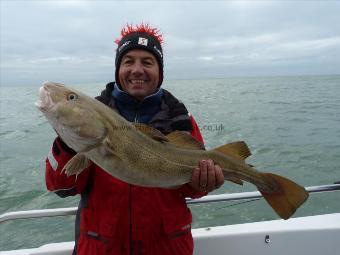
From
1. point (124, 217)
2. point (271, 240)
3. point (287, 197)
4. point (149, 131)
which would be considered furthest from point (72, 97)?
point (271, 240)

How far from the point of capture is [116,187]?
2.96 m

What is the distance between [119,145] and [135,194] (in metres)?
0.60

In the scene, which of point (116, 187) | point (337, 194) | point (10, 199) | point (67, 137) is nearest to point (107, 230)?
point (116, 187)

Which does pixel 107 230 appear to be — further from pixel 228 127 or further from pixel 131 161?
pixel 228 127

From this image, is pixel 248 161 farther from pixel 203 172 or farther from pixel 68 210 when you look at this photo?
pixel 203 172

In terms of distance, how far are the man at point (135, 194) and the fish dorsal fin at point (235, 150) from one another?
0.22 meters

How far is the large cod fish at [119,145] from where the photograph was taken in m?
2.41

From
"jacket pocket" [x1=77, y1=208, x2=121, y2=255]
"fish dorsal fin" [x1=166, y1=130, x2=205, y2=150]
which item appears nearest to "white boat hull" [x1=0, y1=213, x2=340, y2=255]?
"jacket pocket" [x1=77, y1=208, x2=121, y2=255]

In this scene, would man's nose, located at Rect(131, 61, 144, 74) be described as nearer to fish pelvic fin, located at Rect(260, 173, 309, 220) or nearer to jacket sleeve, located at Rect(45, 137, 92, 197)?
jacket sleeve, located at Rect(45, 137, 92, 197)

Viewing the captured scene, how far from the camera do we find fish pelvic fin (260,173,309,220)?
3.10 metres

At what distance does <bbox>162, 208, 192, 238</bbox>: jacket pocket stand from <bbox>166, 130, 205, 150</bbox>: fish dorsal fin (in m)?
0.60

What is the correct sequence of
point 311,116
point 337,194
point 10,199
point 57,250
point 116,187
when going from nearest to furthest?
point 116,187 → point 57,250 → point 337,194 → point 10,199 → point 311,116

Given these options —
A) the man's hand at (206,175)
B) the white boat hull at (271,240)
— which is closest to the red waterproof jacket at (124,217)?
the man's hand at (206,175)

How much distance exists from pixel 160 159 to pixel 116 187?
1.64 feet
